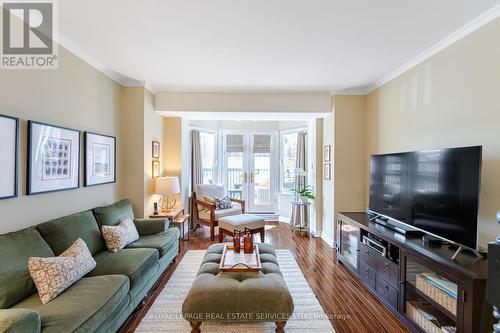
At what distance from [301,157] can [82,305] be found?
4.81 m

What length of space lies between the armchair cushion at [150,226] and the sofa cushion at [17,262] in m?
1.28

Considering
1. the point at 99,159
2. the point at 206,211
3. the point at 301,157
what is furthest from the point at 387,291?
the point at 99,159

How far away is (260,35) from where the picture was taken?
239 cm

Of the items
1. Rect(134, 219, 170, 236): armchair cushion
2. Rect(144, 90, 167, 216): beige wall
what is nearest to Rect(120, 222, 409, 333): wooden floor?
Rect(134, 219, 170, 236): armchair cushion

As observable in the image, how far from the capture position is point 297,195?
544 cm

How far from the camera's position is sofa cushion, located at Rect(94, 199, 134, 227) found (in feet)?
9.28

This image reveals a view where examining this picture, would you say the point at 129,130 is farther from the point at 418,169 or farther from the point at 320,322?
the point at 418,169

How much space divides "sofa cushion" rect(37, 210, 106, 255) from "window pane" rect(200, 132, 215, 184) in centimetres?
335

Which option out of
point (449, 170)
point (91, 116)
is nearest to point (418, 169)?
point (449, 170)

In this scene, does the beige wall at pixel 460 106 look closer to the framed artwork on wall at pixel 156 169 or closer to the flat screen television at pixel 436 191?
the flat screen television at pixel 436 191

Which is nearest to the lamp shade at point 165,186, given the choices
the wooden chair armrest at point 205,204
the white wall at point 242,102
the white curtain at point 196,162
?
the wooden chair armrest at point 205,204

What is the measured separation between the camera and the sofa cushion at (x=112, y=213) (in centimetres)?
283

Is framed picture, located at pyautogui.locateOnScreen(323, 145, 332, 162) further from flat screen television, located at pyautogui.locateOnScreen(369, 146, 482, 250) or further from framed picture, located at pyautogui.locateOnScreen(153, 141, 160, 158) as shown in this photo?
framed picture, located at pyautogui.locateOnScreen(153, 141, 160, 158)

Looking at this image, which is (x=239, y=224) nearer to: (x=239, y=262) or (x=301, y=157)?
(x=239, y=262)
